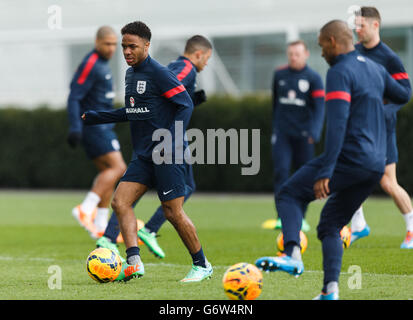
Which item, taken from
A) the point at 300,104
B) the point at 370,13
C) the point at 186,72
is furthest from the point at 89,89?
the point at 370,13

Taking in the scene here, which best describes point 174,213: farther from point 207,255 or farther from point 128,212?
point 207,255

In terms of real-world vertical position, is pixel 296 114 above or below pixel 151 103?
below

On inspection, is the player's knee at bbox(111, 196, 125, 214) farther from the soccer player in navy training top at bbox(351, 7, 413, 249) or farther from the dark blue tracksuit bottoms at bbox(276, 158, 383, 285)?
the soccer player in navy training top at bbox(351, 7, 413, 249)

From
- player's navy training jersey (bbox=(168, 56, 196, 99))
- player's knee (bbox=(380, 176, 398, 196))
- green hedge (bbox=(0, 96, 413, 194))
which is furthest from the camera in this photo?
green hedge (bbox=(0, 96, 413, 194))

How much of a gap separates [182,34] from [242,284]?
21.4 metres

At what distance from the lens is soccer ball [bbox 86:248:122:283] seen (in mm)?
6883

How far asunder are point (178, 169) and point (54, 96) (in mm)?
22643

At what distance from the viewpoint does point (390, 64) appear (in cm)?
883

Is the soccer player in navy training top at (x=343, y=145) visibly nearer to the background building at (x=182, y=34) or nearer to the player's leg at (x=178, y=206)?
the player's leg at (x=178, y=206)

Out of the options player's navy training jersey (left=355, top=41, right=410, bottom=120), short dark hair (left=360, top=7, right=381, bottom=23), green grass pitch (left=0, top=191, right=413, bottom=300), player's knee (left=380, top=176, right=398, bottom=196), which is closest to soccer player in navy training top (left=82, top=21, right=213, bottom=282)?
green grass pitch (left=0, top=191, right=413, bottom=300)

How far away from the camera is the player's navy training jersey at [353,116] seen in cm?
560

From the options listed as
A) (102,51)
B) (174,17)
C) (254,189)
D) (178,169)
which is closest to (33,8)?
(174,17)

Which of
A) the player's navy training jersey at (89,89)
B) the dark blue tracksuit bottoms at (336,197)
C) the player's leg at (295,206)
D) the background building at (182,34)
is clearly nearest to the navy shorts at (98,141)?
the player's navy training jersey at (89,89)

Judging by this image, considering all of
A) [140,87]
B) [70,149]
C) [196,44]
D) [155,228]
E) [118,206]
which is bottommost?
[70,149]
